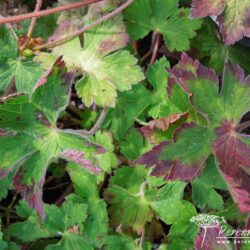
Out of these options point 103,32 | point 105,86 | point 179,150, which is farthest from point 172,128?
point 103,32

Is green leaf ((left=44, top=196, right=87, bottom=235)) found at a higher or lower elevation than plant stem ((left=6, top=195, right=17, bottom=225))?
higher

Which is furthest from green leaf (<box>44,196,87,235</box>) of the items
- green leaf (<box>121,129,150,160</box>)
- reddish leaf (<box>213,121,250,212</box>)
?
reddish leaf (<box>213,121,250,212</box>)

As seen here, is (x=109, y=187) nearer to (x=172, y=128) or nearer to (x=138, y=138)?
(x=138, y=138)

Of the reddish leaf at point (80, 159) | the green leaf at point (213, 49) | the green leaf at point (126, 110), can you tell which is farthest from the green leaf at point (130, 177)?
the green leaf at point (213, 49)

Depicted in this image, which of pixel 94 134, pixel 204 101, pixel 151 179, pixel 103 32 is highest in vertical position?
pixel 103 32

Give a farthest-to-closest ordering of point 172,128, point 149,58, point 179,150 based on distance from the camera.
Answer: point 149,58
point 172,128
point 179,150

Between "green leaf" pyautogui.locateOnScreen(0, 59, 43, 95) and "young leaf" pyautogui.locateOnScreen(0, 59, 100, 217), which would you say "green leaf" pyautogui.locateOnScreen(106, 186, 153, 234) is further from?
"green leaf" pyautogui.locateOnScreen(0, 59, 43, 95)

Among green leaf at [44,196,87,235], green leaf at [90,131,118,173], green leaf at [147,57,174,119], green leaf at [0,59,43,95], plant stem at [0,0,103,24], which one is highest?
plant stem at [0,0,103,24]

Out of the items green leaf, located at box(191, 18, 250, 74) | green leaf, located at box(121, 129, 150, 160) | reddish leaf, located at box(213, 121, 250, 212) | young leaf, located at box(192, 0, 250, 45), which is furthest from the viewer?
green leaf, located at box(191, 18, 250, 74)
